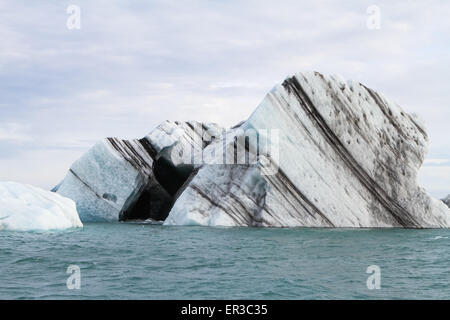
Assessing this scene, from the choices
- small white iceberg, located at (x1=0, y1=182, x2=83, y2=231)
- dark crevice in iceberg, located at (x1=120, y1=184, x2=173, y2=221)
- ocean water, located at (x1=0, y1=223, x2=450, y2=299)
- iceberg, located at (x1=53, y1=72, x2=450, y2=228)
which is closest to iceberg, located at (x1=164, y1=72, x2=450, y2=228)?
iceberg, located at (x1=53, y1=72, x2=450, y2=228)

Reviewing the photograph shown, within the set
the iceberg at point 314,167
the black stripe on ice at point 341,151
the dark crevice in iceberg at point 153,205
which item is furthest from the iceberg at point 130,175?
the black stripe on ice at point 341,151

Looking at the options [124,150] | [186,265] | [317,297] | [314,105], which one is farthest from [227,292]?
[124,150]

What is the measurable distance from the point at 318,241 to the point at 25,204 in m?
8.69

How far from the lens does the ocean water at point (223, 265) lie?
819 centimetres

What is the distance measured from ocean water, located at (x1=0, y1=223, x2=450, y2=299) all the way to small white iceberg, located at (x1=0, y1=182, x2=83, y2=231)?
1.84 ft

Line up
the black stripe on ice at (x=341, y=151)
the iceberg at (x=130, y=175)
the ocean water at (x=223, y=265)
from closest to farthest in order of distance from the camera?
the ocean water at (x=223, y=265) < the black stripe on ice at (x=341, y=151) < the iceberg at (x=130, y=175)

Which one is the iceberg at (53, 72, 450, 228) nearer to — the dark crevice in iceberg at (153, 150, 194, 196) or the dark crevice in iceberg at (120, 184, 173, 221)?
the dark crevice in iceberg at (153, 150, 194, 196)

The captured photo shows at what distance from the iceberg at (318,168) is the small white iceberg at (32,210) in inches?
141

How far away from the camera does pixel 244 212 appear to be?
63.1ft

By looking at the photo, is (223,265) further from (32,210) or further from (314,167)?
(314,167)

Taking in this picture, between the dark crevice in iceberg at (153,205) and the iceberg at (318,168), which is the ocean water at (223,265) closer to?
the iceberg at (318,168)

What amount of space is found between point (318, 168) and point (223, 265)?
1012cm

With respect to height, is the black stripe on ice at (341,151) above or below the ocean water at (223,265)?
above
